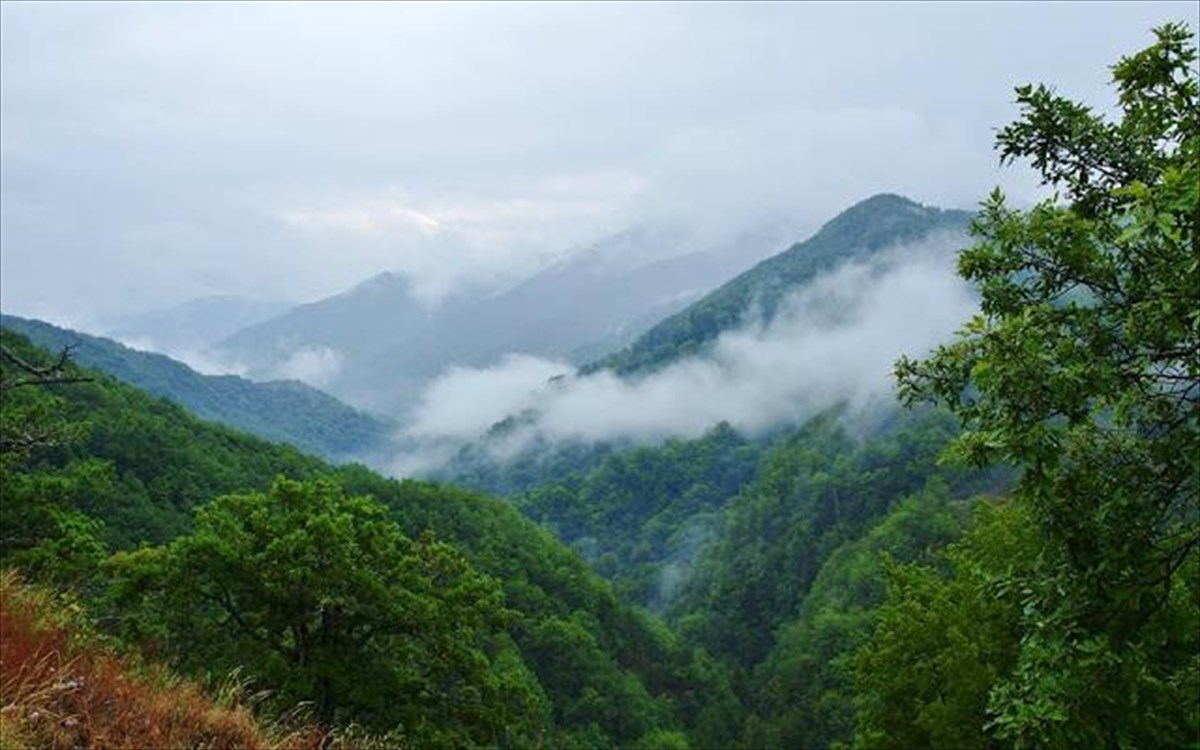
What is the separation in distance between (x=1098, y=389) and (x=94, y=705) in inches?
257

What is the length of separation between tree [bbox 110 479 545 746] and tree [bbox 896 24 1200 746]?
572 inches

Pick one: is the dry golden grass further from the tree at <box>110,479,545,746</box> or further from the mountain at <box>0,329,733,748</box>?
the tree at <box>110,479,545,746</box>

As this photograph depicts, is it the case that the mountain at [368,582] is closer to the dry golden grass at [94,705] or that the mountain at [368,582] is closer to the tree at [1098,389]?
the dry golden grass at [94,705]

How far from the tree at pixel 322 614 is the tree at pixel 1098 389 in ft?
47.7

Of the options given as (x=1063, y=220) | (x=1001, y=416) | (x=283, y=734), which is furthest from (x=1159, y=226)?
(x=283, y=734)

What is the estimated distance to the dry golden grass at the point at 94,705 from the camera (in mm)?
5195

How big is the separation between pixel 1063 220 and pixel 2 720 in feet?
22.5

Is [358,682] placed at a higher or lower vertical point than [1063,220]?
lower

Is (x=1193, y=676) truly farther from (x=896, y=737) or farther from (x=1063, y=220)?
(x=896, y=737)

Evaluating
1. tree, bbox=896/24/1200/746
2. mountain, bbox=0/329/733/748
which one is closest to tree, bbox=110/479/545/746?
mountain, bbox=0/329/733/748

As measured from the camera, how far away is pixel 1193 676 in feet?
20.6

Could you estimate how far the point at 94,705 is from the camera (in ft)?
18.7

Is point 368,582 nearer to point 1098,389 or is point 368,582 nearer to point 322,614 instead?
point 322,614

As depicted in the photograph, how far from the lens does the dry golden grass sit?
520cm
